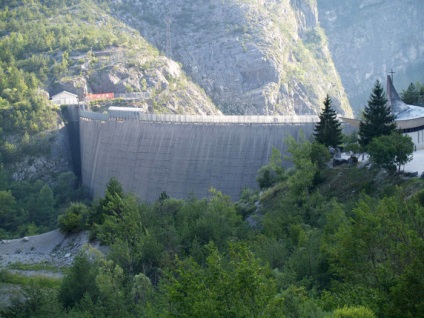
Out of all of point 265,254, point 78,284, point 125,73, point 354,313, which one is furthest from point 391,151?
point 125,73

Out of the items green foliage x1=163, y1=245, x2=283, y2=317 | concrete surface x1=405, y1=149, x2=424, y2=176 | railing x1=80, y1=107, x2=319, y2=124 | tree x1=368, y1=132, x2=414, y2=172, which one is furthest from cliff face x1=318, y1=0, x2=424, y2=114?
green foliage x1=163, y1=245, x2=283, y2=317

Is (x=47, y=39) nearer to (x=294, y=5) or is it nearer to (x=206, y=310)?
(x=294, y=5)

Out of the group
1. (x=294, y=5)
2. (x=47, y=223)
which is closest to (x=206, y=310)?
(x=47, y=223)

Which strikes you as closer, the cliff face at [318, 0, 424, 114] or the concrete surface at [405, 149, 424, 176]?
the concrete surface at [405, 149, 424, 176]

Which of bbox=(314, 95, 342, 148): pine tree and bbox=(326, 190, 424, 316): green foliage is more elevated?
bbox=(314, 95, 342, 148): pine tree

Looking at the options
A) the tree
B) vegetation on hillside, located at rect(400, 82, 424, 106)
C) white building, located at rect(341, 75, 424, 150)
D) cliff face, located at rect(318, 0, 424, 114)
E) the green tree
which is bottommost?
the green tree

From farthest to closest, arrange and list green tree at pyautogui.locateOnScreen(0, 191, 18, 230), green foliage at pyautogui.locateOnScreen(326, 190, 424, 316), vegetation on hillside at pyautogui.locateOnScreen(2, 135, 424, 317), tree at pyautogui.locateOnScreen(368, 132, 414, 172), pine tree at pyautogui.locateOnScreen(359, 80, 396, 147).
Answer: green tree at pyautogui.locateOnScreen(0, 191, 18, 230), pine tree at pyautogui.locateOnScreen(359, 80, 396, 147), tree at pyautogui.locateOnScreen(368, 132, 414, 172), green foliage at pyautogui.locateOnScreen(326, 190, 424, 316), vegetation on hillside at pyautogui.locateOnScreen(2, 135, 424, 317)

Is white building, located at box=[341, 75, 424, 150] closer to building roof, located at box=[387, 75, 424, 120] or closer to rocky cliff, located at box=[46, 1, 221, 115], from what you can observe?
building roof, located at box=[387, 75, 424, 120]
